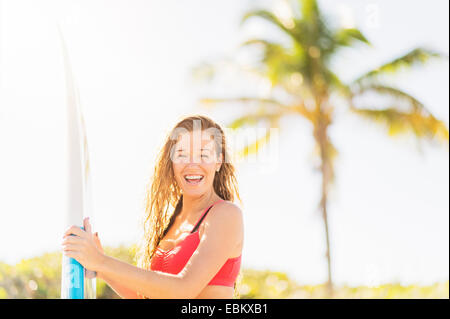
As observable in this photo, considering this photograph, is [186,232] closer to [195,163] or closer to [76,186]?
[195,163]

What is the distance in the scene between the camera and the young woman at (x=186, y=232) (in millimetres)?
1552

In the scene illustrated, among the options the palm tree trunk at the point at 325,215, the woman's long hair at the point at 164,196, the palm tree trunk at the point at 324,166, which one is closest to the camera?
the woman's long hair at the point at 164,196

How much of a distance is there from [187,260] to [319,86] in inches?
538

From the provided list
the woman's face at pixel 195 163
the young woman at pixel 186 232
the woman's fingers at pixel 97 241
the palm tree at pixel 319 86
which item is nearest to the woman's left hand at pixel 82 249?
the young woman at pixel 186 232

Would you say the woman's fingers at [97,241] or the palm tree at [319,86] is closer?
the woman's fingers at [97,241]

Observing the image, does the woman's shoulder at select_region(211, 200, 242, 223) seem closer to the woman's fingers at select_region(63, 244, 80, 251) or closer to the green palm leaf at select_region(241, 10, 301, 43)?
the woman's fingers at select_region(63, 244, 80, 251)

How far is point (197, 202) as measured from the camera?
86.7 inches

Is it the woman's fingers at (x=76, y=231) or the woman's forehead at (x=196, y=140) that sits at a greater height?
the woman's forehead at (x=196, y=140)

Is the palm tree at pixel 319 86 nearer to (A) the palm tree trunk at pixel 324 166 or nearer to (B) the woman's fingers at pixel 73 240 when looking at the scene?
(A) the palm tree trunk at pixel 324 166

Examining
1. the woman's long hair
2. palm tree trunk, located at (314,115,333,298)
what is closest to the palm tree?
palm tree trunk, located at (314,115,333,298)

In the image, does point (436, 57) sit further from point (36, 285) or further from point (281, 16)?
point (36, 285)

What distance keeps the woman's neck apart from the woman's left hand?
691 millimetres

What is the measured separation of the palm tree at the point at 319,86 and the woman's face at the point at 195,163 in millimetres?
12242
